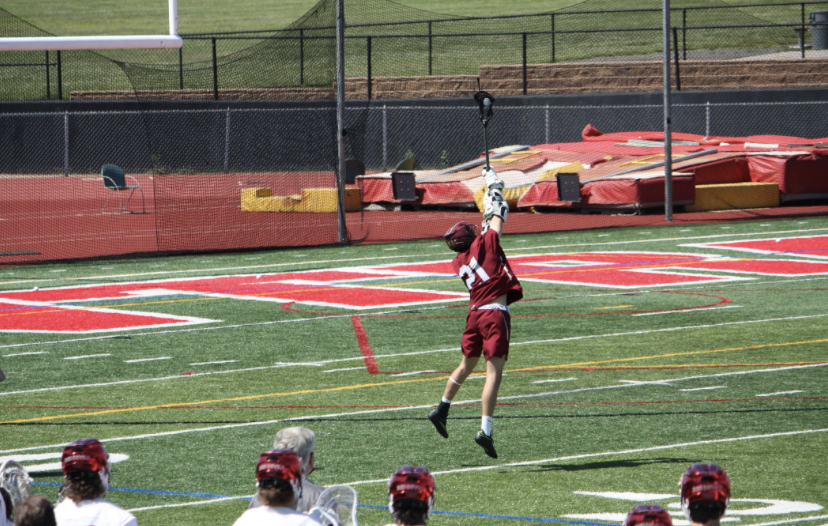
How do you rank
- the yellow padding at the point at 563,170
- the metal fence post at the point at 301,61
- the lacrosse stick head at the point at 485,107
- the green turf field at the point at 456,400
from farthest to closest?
the yellow padding at the point at 563,170
the metal fence post at the point at 301,61
the lacrosse stick head at the point at 485,107
the green turf field at the point at 456,400

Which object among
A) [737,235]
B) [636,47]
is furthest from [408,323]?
[636,47]

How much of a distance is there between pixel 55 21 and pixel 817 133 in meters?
20.2

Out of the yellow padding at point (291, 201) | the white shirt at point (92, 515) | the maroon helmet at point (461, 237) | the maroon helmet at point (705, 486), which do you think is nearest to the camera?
the maroon helmet at point (705, 486)

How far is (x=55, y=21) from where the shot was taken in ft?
96.8

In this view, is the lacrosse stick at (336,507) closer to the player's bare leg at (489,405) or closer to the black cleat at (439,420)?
the player's bare leg at (489,405)

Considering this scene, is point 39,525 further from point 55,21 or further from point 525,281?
point 55,21

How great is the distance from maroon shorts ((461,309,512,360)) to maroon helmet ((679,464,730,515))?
16.7ft

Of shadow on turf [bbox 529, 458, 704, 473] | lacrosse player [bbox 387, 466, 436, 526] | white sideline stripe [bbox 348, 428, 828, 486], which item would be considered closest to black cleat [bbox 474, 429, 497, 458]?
white sideline stripe [bbox 348, 428, 828, 486]

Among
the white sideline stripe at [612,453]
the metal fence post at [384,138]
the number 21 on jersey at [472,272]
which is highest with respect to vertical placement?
the metal fence post at [384,138]

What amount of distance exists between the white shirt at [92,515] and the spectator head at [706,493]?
6.86 ft

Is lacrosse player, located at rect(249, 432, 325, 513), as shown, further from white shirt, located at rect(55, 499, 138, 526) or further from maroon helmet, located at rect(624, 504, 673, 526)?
maroon helmet, located at rect(624, 504, 673, 526)

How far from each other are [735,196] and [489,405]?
21478 millimetres

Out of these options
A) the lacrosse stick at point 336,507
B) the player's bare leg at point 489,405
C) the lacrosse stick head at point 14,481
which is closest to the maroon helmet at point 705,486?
the lacrosse stick at point 336,507

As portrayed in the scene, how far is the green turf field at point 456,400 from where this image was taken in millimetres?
8477
